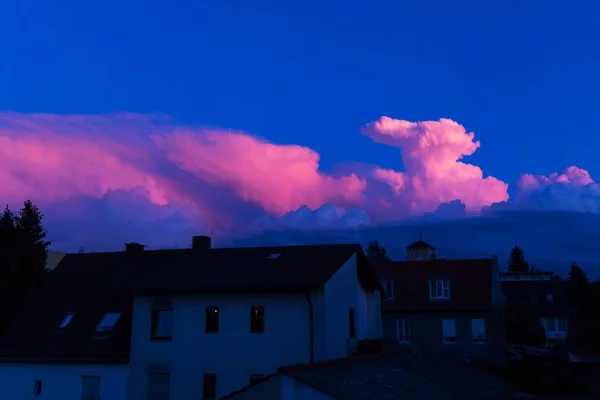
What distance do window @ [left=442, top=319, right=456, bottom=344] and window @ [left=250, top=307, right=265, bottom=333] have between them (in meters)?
23.6

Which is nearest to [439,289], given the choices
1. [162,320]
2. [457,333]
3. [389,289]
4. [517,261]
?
[457,333]

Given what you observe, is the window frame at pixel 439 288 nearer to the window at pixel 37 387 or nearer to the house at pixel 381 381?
the house at pixel 381 381

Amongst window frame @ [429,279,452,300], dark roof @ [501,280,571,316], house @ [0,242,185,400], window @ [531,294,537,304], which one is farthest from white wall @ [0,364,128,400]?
window @ [531,294,537,304]

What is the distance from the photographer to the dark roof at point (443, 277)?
43969mm

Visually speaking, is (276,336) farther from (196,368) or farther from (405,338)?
(405,338)

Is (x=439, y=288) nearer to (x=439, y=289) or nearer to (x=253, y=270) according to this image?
(x=439, y=289)

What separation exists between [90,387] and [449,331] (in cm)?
2768

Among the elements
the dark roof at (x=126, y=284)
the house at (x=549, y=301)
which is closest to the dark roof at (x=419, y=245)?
the house at (x=549, y=301)

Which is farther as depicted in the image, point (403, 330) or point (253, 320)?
point (403, 330)

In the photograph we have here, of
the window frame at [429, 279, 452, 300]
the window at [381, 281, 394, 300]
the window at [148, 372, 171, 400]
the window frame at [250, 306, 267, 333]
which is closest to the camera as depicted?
the window frame at [250, 306, 267, 333]

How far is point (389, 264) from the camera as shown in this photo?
168 feet

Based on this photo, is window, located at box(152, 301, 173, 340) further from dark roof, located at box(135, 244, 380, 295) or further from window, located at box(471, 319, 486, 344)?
window, located at box(471, 319, 486, 344)

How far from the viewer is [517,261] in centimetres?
13000

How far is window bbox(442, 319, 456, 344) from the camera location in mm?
43688
